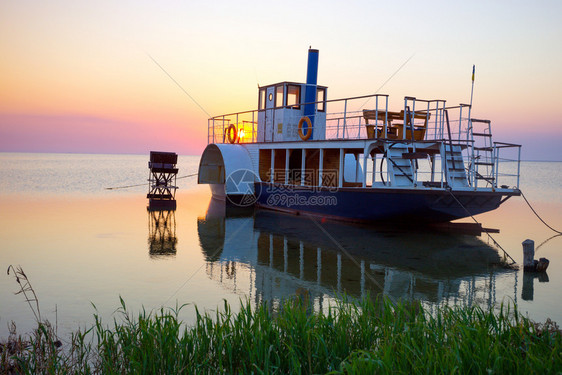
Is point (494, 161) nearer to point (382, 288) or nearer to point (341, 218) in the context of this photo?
point (341, 218)

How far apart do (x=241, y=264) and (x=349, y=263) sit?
2.50 m

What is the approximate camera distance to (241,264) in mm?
10836

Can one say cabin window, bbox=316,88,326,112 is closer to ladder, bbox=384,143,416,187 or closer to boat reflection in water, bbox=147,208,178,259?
ladder, bbox=384,143,416,187

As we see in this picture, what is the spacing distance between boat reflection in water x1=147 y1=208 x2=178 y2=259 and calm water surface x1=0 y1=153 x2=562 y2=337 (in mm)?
44

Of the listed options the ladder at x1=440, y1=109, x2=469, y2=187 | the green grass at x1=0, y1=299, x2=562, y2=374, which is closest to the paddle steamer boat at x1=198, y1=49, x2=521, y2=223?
the ladder at x1=440, y1=109, x2=469, y2=187

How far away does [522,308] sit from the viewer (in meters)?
7.92

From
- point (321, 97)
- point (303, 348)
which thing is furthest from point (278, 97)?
point (303, 348)

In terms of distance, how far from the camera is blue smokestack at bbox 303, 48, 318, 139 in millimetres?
19953

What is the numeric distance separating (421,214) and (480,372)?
1120 centimetres

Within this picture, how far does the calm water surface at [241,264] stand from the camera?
812cm

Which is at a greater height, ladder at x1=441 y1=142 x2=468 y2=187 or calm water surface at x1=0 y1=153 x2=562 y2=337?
ladder at x1=441 y1=142 x2=468 y2=187

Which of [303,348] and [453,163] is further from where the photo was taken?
[453,163]

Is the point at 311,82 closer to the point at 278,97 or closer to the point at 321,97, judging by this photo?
the point at 321,97

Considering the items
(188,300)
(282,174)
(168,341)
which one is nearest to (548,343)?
(168,341)
